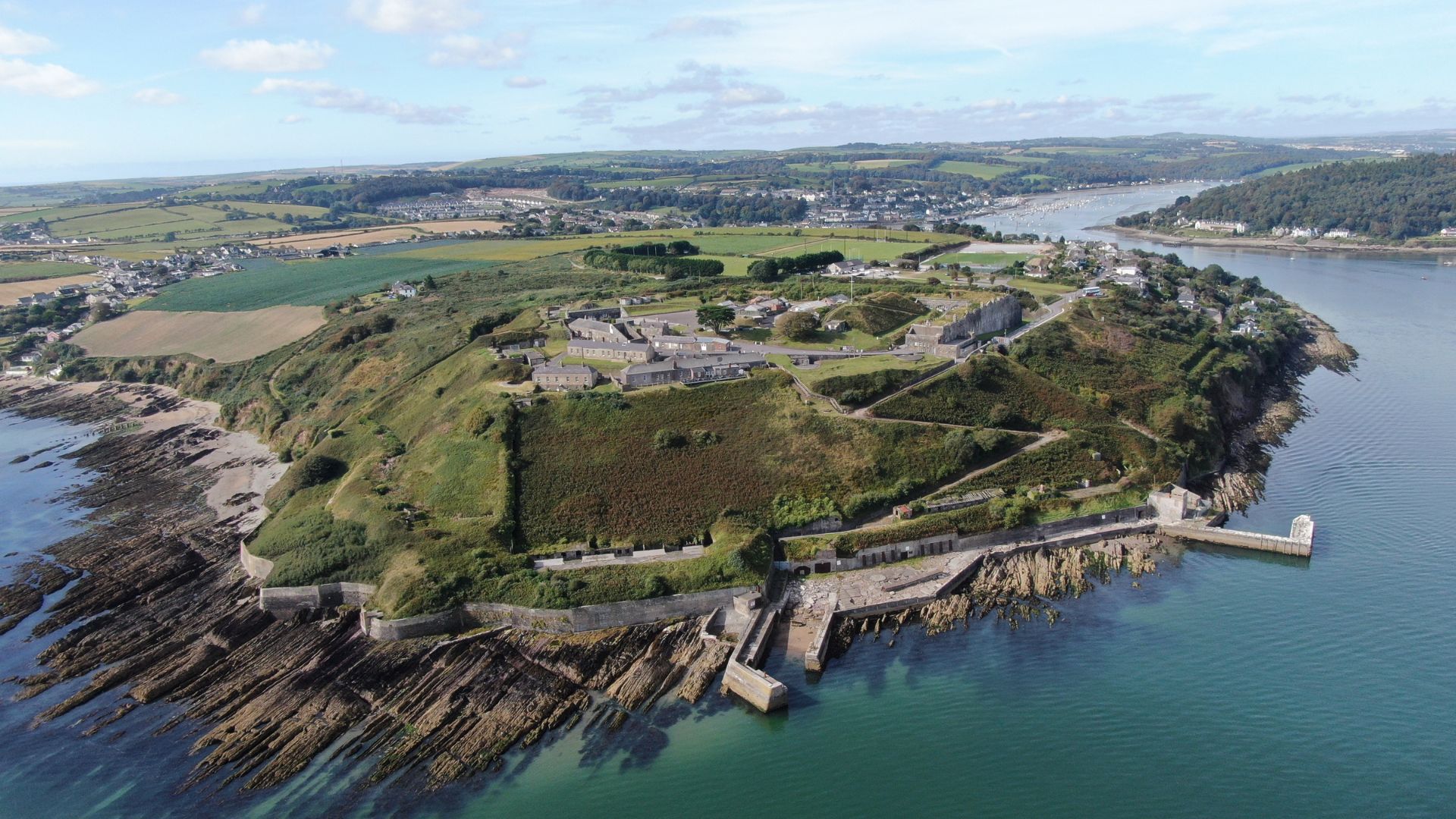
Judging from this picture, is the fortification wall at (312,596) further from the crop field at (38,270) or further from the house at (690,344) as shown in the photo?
the crop field at (38,270)

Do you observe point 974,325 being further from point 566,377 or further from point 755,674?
point 755,674

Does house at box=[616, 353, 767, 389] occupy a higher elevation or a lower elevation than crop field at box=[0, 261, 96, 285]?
lower

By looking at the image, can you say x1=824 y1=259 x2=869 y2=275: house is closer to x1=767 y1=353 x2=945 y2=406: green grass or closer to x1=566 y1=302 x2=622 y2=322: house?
x1=566 y1=302 x2=622 y2=322: house

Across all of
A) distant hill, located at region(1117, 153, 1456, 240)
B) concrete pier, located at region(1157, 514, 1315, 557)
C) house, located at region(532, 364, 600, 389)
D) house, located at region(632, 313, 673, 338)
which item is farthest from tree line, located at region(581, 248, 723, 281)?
distant hill, located at region(1117, 153, 1456, 240)

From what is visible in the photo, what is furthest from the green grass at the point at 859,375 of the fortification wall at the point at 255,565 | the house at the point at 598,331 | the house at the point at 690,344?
the fortification wall at the point at 255,565

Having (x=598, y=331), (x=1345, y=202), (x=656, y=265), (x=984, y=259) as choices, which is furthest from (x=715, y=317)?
(x=1345, y=202)

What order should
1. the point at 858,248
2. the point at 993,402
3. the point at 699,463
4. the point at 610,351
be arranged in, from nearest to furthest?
the point at 699,463, the point at 993,402, the point at 610,351, the point at 858,248

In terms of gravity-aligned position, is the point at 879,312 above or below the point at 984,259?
below
